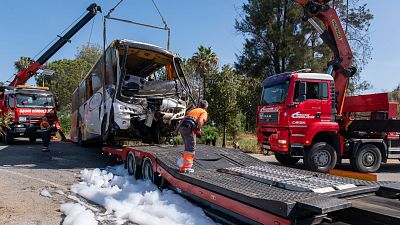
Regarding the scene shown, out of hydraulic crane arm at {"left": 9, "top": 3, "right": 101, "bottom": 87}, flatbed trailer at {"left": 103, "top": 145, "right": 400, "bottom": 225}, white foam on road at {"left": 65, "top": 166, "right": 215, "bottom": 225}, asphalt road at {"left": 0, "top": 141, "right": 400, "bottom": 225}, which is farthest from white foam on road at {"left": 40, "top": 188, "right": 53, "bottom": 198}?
hydraulic crane arm at {"left": 9, "top": 3, "right": 101, "bottom": 87}

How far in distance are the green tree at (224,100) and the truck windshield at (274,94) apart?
10.1 m

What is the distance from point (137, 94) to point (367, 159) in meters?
7.16

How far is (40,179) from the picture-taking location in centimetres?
827

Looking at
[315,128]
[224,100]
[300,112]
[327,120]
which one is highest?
[224,100]

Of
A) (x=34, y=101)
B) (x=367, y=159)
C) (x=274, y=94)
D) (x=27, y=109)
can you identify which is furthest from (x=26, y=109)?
(x=367, y=159)

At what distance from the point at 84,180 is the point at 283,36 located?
2114cm

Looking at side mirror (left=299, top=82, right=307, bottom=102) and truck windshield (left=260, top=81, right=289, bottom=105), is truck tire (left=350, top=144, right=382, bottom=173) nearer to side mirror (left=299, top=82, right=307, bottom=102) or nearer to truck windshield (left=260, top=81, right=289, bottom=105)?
side mirror (left=299, top=82, right=307, bottom=102)

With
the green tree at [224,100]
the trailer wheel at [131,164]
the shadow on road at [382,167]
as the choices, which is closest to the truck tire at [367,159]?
the shadow on road at [382,167]

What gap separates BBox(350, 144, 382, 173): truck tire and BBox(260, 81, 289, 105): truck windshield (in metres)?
2.99

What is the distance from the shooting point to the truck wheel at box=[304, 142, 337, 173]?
10539mm

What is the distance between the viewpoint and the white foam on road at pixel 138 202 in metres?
4.85

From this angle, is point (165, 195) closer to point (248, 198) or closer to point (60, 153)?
point (248, 198)

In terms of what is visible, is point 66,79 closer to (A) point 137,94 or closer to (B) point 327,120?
(A) point 137,94

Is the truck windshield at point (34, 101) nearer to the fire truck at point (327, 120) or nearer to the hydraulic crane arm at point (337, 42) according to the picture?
the fire truck at point (327, 120)
